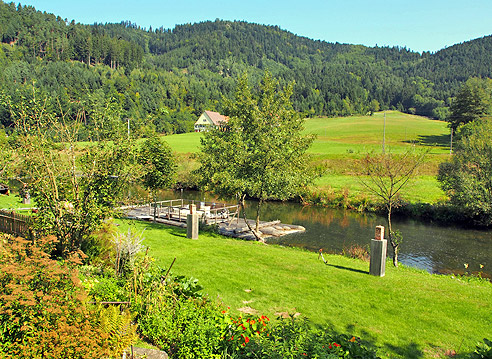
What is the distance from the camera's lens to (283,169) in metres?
20.0

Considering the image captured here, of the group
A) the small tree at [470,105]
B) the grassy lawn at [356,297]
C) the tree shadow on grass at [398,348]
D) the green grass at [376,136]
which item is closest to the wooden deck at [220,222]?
the grassy lawn at [356,297]

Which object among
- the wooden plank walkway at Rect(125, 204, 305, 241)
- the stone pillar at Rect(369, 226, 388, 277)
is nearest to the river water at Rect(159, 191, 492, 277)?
the wooden plank walkway at Rect(125, 204, 305, 241)

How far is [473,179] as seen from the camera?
2966cm

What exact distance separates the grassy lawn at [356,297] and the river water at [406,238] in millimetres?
7370

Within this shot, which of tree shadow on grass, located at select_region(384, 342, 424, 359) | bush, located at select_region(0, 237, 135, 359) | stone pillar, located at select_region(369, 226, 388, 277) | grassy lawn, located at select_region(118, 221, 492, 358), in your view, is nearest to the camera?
bush, located at select_region(0, 237, 135, 359)

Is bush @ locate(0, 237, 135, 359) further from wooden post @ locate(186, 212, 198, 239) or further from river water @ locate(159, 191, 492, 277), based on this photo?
river water @ locate(159, 191, 492, 277)

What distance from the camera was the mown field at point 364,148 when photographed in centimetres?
3897

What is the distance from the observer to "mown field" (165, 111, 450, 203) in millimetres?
38969

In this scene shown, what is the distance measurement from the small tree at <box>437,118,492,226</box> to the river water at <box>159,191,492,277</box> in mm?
2037

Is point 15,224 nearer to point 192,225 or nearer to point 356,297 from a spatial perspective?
point 192,225

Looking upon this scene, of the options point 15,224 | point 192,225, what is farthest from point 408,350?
point 15,224

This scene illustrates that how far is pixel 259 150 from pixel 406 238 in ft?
42.8

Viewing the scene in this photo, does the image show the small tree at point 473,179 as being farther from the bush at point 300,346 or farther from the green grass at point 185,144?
the green grass at point 185,144

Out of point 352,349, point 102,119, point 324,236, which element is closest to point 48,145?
point 102,119
